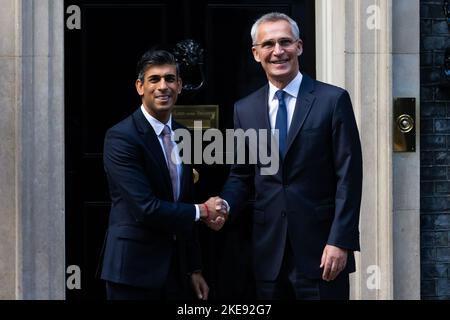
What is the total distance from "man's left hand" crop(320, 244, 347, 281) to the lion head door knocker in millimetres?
2154

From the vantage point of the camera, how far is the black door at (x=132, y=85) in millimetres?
6359

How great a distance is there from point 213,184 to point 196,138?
34cm

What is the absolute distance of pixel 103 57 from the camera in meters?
6.39

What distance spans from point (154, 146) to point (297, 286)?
95 cm

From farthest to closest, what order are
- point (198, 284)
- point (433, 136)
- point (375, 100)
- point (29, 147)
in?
point (433, 136) → point (375, 100) → point (29, 147) → point (198, 284)

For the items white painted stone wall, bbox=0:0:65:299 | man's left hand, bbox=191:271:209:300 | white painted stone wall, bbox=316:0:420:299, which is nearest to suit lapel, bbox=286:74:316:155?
man's left hand, bbox=191:271:209:300

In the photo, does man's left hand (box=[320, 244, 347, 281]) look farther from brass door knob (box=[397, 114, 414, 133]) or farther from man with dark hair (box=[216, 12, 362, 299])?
brass door knob (box=[397, 114, 414, 133])

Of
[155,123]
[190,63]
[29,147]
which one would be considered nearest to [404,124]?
[190,63]

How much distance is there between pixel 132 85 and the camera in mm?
6410

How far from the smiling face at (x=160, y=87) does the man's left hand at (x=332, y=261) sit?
1024 millimetres

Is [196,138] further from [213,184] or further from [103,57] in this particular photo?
[103,57]

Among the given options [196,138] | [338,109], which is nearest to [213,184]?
[196,138]

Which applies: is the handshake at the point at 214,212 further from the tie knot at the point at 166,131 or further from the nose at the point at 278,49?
the nose at the point at 278,49

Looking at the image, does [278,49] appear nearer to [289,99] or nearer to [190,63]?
[289,99]
